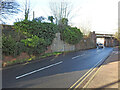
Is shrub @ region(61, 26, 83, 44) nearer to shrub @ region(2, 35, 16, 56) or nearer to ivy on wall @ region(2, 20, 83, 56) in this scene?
ivy on wall @ region(2, 20, 83, 56)

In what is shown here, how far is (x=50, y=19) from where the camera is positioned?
69.8ft

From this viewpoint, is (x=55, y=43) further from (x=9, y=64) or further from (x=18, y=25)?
(x=9, y=64)

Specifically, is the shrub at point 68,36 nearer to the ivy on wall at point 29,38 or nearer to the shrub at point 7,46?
the ivy on wall at point 29,38

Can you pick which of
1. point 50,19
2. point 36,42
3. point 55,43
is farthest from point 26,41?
point 50,19

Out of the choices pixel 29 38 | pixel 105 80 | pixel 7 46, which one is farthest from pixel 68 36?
pixel 105 80

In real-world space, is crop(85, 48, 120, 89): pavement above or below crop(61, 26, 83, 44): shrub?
below

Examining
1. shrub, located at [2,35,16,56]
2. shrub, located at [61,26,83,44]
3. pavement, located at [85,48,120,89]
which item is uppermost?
shrub, located at [61,26,83,44]

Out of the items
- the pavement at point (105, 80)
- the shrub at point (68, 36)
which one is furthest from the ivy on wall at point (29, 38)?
the pavement at point (105, 80)

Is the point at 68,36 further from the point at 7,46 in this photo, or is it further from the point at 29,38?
the point at 7,46

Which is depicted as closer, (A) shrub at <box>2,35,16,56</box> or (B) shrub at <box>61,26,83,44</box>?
(A) shrub at <box>2,35,16,56</box>

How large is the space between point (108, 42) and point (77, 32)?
28.7 metres

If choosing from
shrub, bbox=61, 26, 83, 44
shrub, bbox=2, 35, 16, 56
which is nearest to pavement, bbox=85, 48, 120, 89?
shrub, bbox=2, 35, 16, 56

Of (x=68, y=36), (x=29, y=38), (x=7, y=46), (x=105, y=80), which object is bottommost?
(x=105, y=80)

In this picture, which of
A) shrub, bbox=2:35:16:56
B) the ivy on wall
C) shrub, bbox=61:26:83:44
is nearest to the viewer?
shrub, bbox=2:35:16:56
